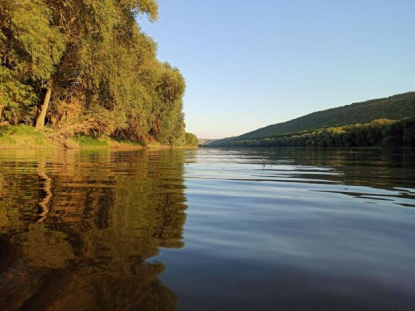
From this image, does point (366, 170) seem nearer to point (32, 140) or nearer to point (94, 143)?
point (32, 140)

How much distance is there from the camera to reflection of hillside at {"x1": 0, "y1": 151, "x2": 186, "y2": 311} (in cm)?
155

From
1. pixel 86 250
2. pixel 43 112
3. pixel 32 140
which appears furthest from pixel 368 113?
pixel 86 250

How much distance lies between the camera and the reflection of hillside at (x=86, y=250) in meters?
1.55

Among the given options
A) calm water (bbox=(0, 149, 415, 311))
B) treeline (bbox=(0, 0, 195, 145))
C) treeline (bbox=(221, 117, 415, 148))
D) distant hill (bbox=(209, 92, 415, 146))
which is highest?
distant hill (bbox=(209, 92, 415, 146))

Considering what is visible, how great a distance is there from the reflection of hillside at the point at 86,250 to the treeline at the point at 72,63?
52.7 ft

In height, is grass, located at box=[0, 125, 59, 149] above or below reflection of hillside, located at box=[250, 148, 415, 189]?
above

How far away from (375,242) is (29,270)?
2372 millimetres

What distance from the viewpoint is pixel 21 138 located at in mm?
21078

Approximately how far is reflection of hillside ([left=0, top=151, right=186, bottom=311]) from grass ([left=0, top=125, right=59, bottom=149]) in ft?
61.7

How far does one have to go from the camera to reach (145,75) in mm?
33000

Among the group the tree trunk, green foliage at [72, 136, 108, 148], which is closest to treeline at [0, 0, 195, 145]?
the tree trunk

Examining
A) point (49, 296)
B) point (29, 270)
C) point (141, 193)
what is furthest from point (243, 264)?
point (141, 193)

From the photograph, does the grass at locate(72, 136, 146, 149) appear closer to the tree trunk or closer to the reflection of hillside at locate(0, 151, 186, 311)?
the tree trunk

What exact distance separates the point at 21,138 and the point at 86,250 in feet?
71.8
